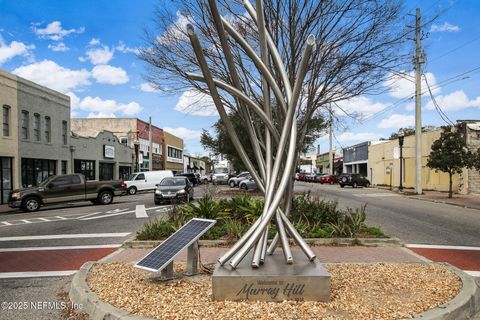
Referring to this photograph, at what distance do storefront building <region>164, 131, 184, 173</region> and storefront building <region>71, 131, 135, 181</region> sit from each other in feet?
65.8

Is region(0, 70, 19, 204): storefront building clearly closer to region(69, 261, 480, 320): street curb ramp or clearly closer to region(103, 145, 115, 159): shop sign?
region(103, 145, 115, 159): shop sign

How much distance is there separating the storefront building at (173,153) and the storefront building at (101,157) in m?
20.0

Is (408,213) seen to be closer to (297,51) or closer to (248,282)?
(297,51)

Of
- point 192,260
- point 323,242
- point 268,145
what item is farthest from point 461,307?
point 323,242

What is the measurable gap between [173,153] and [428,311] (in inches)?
2974

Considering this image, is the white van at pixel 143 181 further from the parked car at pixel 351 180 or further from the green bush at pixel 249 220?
the green bush at pixel 249 220

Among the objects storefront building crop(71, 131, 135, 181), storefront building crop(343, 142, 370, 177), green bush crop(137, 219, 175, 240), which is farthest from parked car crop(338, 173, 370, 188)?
green bush crop(137, 219, 175, 240)

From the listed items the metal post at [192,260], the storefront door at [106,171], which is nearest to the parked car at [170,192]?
the metal post at [192,260]

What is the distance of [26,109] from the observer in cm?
2719

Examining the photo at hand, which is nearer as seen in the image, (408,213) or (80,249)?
(80,249)

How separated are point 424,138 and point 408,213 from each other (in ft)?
78.9

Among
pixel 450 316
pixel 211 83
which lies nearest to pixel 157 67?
pixel 211 83

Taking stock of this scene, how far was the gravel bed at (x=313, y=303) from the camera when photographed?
16.1 ft

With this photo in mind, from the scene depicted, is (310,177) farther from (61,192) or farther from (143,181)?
(61,192)
